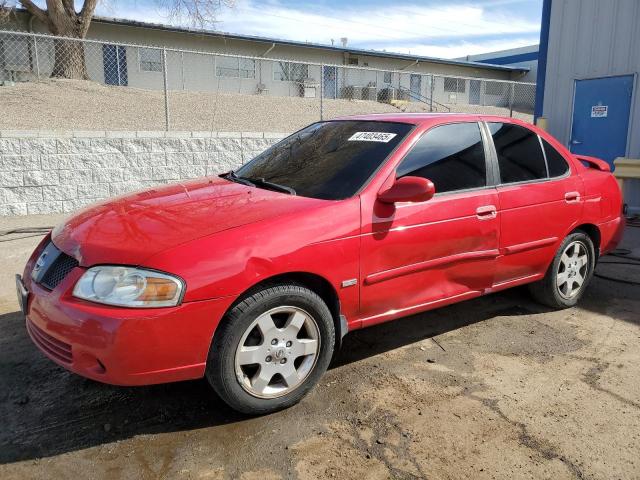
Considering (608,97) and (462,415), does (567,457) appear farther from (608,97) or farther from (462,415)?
(608,97)

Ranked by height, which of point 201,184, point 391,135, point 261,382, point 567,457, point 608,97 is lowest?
point 567,457

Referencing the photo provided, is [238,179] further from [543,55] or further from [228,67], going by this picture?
[228,67]

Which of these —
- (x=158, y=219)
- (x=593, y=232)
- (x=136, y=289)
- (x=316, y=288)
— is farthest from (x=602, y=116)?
(x=136, y=289)

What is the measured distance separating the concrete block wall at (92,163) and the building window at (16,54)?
11238 mm

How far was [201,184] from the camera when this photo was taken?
12.5 ft

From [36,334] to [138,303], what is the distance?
30.9 inches

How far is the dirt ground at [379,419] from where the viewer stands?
8.19ft

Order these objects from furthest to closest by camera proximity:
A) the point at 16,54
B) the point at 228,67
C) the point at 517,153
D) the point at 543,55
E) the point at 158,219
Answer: the point at 228,67
the point at 16,54
the point at 543,55
the point at 517,153
the point at 158,219

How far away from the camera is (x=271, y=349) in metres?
2.83

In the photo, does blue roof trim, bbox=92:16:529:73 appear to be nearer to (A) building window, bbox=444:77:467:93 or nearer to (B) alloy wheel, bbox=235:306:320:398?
(A) building window, bbox=444:77:467:93

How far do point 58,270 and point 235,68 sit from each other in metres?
22.7

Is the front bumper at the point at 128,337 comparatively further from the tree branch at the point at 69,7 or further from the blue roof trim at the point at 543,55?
the tree branch at the point at 69,7

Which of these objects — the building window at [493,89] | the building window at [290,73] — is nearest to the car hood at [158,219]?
the building window at [290,73]

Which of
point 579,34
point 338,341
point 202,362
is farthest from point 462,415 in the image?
point 579,34
